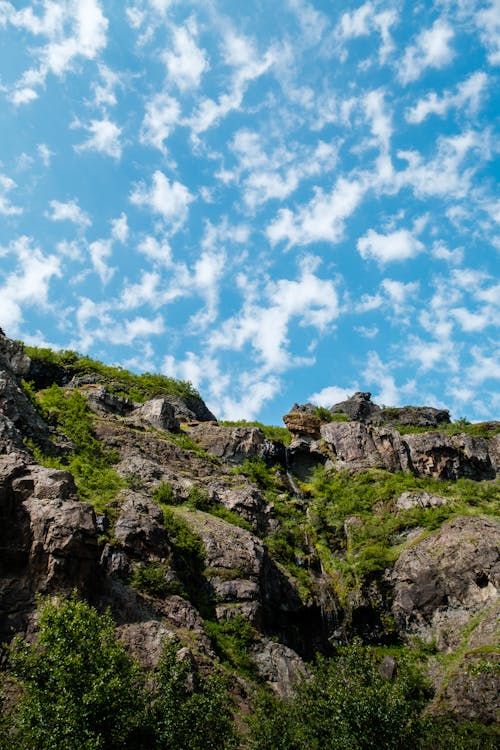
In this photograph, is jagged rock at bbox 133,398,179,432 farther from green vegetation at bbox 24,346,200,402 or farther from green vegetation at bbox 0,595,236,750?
green vegetation at bbox 0,595,236,750

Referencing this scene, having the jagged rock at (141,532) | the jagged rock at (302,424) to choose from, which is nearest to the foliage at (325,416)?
the jagged rock at (302,424)

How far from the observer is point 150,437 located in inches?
2082

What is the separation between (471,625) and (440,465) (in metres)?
24.2

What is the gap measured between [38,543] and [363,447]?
133 ft

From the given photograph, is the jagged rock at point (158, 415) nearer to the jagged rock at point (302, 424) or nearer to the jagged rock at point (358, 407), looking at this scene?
the jagged rock at point (302, 424)

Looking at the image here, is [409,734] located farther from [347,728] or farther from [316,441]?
[316,441]

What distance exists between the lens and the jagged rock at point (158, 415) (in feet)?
196

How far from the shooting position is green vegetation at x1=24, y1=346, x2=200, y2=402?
7500 cm

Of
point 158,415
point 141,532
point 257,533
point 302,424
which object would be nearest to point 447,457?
point 302,424

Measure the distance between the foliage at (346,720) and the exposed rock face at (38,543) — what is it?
10.3 metres

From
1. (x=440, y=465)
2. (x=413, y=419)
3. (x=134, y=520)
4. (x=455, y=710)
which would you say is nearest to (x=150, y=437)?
(x=134, y=520)

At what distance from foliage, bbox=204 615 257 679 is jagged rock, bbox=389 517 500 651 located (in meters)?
13.2

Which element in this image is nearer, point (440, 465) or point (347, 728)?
point (347, 728)

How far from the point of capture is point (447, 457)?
57750 millimetres
